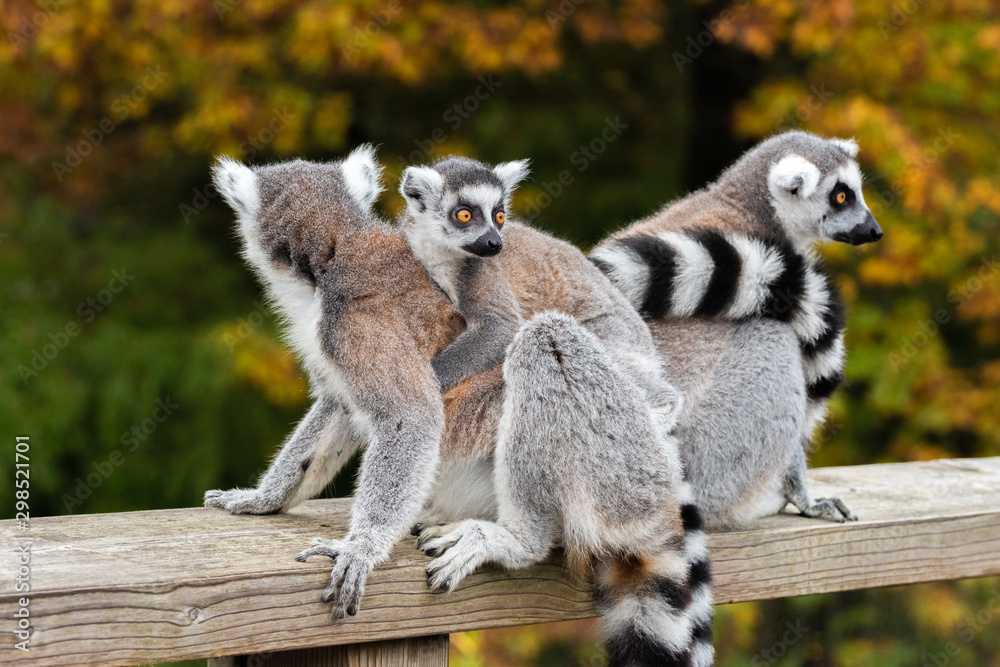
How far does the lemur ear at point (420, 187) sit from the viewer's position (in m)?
3.80

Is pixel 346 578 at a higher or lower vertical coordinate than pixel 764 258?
lower

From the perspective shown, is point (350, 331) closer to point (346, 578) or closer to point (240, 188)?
point (240, 188)

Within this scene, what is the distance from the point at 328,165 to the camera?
A: 3.57 metres

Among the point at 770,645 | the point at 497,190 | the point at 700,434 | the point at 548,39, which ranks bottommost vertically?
the point at 770,645

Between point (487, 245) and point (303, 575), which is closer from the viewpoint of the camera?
point (303, 575)

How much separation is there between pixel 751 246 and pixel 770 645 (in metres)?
3.51

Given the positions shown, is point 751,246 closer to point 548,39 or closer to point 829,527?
point 829,527

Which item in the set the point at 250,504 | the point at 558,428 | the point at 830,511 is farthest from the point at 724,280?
the point at 250,504

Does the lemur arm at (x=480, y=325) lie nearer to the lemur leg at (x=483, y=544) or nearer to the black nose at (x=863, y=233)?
the lemur leg at (x=483, y=544)

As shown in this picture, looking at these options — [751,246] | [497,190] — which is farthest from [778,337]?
[497,190]

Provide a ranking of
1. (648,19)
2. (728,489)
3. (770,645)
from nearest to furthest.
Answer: (728,489) → (770,645) → (648,19)

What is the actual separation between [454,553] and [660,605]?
25.4 inches

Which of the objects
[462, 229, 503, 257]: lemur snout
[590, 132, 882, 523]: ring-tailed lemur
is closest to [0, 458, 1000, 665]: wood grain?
[590, 132, 882, 523]: ring-tailed lemur

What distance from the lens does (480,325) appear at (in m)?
3.37
